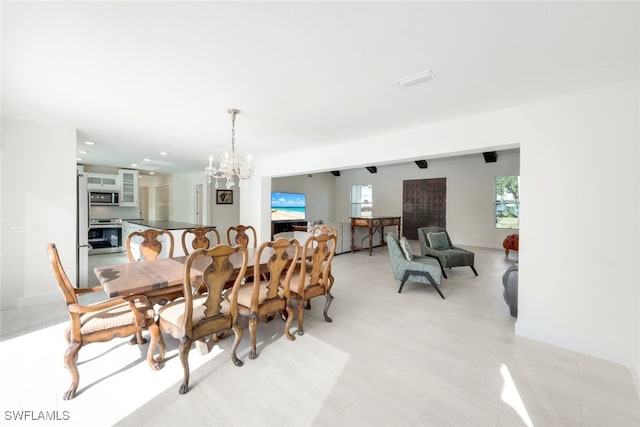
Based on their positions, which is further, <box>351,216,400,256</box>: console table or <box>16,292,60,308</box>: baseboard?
<box>351,216,400,256</box>: console table

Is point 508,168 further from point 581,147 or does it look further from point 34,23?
point 34,23

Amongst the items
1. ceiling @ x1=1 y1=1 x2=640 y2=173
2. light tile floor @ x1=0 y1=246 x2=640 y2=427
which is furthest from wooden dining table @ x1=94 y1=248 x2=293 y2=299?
ceiling @ x1=1 y1=1 x2=640 y2=173

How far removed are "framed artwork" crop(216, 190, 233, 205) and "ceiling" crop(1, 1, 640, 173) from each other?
15.8ft

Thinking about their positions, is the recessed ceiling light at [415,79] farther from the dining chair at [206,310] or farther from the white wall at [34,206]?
the white wall at [34,206]

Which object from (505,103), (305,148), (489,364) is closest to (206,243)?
(305,148)

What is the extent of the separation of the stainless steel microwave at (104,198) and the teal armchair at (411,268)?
22.8 ft

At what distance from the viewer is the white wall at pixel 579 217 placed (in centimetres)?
219

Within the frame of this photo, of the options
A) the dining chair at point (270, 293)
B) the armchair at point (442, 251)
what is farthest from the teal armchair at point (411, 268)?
the dining chair at point (270, 293)

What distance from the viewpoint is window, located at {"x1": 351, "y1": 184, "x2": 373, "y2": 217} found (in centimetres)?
1051

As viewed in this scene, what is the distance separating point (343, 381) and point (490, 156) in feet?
25.4

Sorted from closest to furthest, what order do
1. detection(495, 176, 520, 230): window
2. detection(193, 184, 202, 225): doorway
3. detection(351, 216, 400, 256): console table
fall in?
detection(351, 216, 400, 256): console table
detection(495, 176, 520, 230): window
detection(193, 184, 202, 225): doorway

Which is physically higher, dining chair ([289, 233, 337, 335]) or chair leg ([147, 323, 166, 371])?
dining chair ([289, 233, 337, 335])

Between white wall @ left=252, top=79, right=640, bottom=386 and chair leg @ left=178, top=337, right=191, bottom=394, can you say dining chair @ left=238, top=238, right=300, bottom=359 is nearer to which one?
chair leg @ left=178, top=337, right=191, bottom=394

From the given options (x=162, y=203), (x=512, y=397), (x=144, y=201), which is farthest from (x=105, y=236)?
(x=512, y=397)
